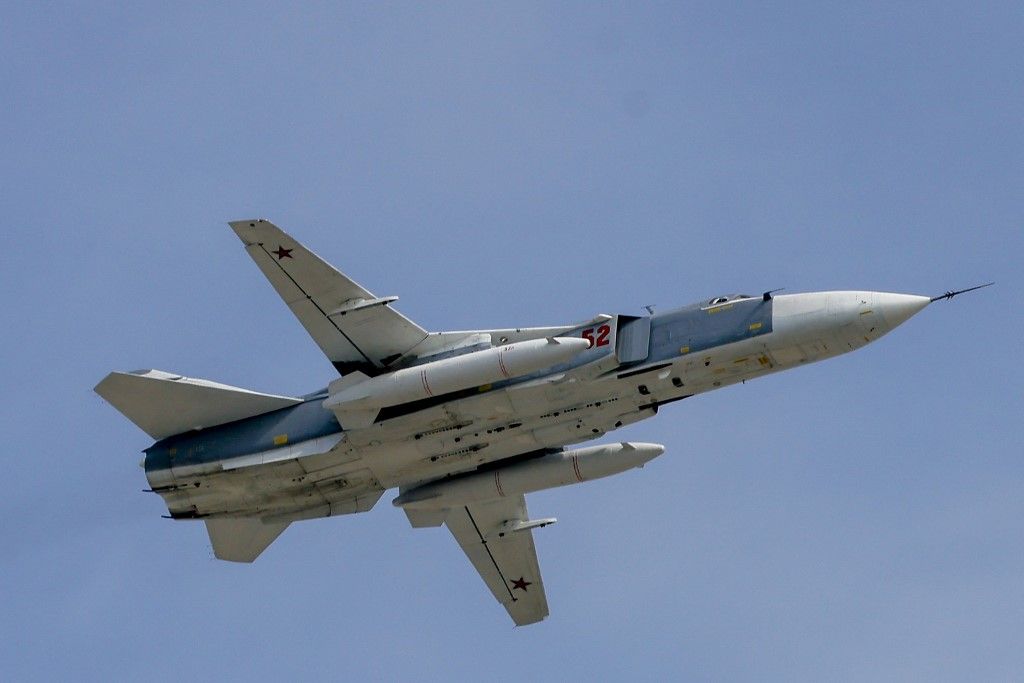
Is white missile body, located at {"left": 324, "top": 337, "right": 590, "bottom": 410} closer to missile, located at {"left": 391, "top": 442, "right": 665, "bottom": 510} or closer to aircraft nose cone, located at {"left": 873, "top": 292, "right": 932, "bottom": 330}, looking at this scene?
missile, located at {"left": 391, "top": 442, "right": 665, "bottom": 510}

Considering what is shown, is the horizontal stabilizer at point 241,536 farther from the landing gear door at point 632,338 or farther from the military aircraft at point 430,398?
the landing gear door at point 632,338

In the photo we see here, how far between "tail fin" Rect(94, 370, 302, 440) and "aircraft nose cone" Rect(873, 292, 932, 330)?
14.7 metres

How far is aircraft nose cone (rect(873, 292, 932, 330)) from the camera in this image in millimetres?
36719

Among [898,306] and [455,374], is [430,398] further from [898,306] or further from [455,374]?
[898,306]

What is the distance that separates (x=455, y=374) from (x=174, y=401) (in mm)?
7657

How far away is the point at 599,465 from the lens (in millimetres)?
42000

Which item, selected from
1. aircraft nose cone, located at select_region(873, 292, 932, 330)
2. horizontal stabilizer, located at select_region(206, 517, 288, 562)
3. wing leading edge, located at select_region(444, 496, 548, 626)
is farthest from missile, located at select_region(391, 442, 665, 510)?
aircraft nose cone, located at select_region(873, 292, 932, 330)

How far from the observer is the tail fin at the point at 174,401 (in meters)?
40.8

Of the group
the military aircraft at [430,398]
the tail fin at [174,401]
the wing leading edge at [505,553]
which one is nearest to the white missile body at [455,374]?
the military aircraft at [430,398]

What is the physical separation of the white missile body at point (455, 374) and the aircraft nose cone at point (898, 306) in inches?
249

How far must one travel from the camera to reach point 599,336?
37938 mm

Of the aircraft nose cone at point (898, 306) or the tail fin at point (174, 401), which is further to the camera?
the tail fin at point (174, 401)

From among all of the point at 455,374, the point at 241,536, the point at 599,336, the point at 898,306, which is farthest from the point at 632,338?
the point at 241,536

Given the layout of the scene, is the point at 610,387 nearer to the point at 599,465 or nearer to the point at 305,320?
the point at 599,465
